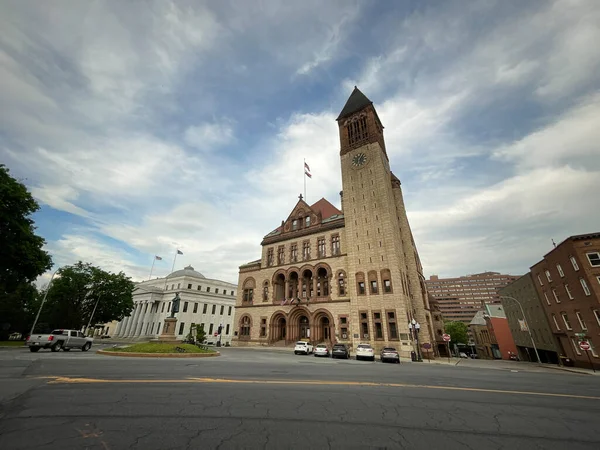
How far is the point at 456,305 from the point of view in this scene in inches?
6019

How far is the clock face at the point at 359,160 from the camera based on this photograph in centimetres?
4138

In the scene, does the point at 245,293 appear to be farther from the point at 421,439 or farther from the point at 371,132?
the point at 421,439

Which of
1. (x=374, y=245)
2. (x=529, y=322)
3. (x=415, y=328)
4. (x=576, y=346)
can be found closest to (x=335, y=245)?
(x=374, y=245)

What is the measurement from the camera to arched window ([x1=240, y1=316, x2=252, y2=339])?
43.9 m

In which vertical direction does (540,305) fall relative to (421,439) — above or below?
above

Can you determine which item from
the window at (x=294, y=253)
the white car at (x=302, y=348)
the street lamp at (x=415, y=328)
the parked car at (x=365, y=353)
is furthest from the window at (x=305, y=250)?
the parked car at (x=365, y=353)

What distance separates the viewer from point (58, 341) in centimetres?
2102

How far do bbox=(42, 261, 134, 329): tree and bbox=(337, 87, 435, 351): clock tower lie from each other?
1690 inches

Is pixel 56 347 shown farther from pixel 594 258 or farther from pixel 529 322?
pixel 529 322

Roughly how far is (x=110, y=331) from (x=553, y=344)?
335ft

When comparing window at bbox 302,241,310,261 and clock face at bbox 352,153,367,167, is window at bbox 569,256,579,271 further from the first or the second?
window at bbox 302,241,310,261

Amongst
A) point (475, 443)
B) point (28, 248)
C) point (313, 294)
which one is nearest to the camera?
point (475, 443)

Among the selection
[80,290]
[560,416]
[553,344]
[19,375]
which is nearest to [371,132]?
[553,344]

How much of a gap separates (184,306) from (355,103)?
2152 inches
